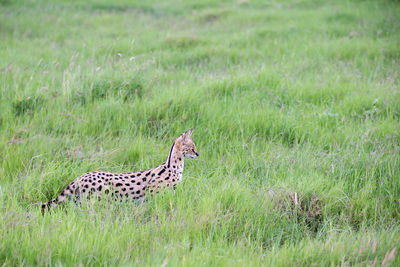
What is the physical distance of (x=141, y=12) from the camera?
1667cm

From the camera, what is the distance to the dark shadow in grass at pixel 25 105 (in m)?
6.03

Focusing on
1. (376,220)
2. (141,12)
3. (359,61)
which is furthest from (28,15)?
(376,220)

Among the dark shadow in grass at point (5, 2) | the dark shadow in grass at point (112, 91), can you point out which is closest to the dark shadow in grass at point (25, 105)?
the dark shadow in grass at point (112, 91)

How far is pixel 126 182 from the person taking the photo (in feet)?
14.0

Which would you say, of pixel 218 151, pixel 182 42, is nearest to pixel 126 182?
pixel 218 151

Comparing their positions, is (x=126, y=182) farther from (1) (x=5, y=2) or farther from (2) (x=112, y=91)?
(1) (x=5, y=2)

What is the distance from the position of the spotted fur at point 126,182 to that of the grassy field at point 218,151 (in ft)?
0.56

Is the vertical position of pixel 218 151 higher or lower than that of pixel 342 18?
lower

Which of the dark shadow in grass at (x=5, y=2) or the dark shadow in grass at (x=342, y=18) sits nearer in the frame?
the dark shadow in grass at (x=342, y=18)

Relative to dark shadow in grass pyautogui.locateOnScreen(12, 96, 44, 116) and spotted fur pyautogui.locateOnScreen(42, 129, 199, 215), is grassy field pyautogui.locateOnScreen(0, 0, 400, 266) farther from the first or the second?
spotted fur pyautogui.locateOnScreen(42, 129, 199, 215)

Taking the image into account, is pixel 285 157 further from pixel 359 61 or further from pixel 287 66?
pixel 359 61

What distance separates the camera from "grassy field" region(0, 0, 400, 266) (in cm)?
329

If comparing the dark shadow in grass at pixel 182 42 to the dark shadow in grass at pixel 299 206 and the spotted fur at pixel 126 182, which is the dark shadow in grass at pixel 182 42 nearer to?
the spotted fur at pixel 126 182

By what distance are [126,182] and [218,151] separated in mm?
1690
